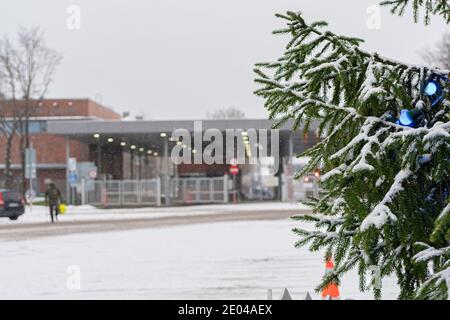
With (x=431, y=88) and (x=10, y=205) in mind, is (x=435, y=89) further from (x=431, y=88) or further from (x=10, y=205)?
(x=10, y=205)

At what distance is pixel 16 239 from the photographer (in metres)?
19.8

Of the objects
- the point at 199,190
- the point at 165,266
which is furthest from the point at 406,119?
the point at 199,190

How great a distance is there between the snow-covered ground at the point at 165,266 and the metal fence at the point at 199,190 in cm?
2790

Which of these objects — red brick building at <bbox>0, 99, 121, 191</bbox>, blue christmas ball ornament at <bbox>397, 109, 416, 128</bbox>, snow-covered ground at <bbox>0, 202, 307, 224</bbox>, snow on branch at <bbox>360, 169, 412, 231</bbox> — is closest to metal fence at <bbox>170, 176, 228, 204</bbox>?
snow-covered ground at <bbox>0, 202, 307, 224</bbox>

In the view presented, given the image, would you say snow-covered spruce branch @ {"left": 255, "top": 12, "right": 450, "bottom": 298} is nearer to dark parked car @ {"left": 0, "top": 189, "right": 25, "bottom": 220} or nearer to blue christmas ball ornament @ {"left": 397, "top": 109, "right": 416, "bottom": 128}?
blue christmas ball ornament @ {"left": 397, "top": 109, "right": 416, "bottom": 128}

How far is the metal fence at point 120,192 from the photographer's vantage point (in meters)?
47.3

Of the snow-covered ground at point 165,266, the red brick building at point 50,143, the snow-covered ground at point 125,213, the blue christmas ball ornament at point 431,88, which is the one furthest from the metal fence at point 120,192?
the blue christmas ball ornament at point 431,88

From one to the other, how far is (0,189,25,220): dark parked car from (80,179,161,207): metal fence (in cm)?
1536

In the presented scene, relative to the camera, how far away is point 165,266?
1281cm
